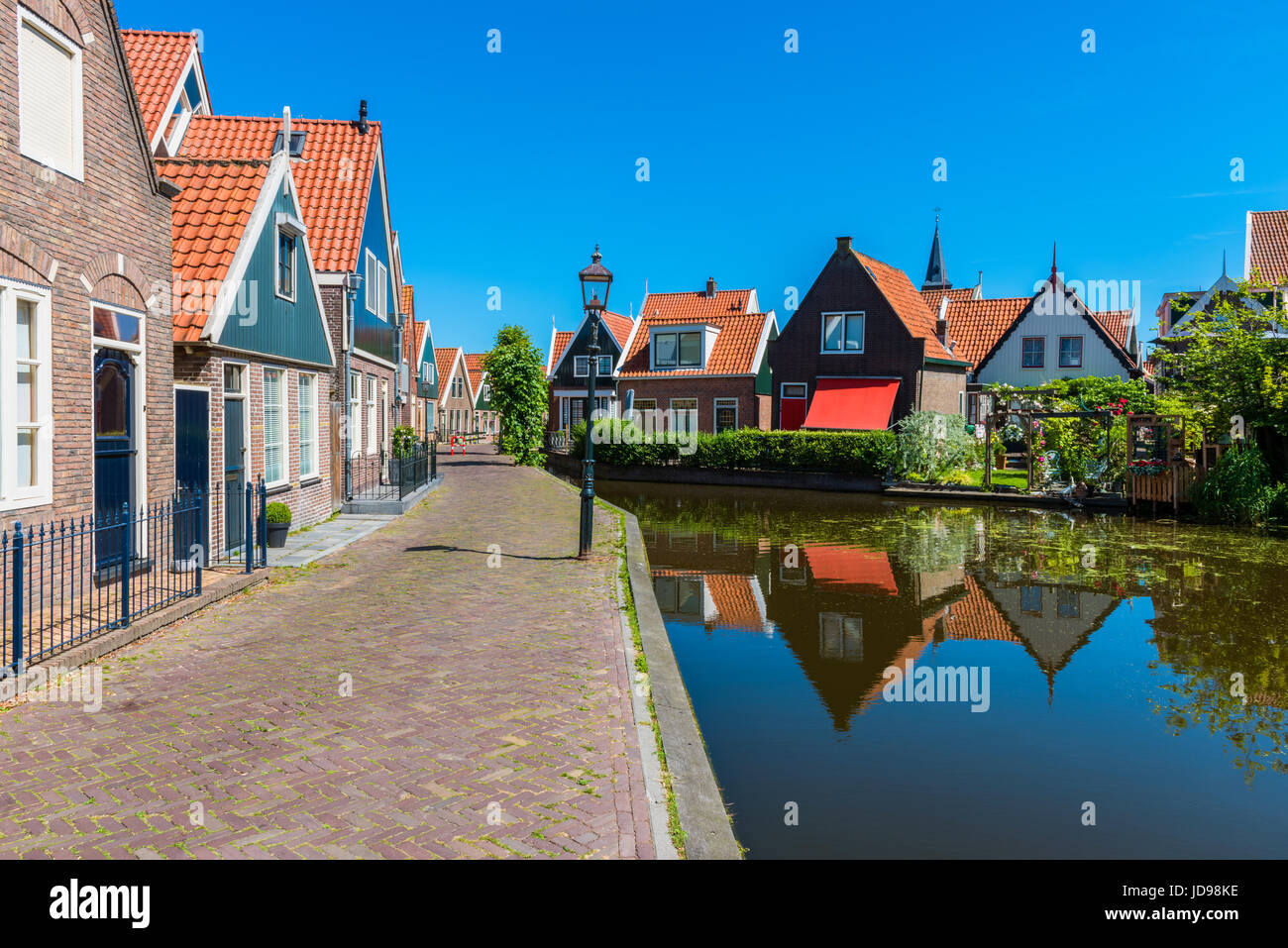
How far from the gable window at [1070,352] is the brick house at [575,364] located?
797 inches

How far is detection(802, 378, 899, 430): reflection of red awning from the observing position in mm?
35938

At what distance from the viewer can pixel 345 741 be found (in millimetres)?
5539

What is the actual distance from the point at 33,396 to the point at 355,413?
12.3 metres

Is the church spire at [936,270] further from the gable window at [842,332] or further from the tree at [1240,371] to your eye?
the tree at [1240,371]

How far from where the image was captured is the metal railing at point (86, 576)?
6594mm

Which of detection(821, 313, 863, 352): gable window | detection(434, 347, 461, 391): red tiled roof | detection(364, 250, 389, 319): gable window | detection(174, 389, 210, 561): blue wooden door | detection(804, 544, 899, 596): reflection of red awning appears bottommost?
detection(804, 544, 899, 596): reflection of red awning

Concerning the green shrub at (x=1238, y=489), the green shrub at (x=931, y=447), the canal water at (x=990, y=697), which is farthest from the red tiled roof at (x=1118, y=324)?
the canal water at (x=990, y=697)

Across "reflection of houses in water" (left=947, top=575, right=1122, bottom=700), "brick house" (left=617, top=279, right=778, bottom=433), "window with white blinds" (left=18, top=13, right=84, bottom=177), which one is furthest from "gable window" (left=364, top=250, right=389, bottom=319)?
"brick house" (left=617, top=279, right=778, bottom=433)

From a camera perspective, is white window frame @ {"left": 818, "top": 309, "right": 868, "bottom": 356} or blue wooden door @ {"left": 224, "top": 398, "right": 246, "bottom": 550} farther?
white window frame @ {"left": 818, "top": 309, "right": 868, "bottom": 356}

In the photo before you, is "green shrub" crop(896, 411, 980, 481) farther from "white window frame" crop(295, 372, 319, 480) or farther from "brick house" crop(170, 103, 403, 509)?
"white window frame" crop(295, 372, 319, 480)

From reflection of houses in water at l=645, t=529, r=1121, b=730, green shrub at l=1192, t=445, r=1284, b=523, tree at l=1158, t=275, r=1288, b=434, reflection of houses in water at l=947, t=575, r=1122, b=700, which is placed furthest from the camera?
tree at l=1158, t=275, r=1288, b=434

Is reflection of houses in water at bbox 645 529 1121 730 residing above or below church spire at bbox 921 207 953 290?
below

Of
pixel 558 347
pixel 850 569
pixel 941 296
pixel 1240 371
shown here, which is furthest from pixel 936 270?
pixel 850 569

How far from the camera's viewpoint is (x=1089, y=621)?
10672 mm
